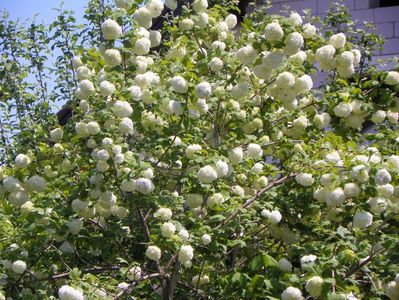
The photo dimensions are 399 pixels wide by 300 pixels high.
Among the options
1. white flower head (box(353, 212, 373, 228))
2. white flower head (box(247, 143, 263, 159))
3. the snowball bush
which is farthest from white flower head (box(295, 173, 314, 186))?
white flower head (box(353, 212, 373, 228))

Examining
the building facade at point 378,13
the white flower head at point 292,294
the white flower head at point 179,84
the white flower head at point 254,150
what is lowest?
the building facade at point 378,13

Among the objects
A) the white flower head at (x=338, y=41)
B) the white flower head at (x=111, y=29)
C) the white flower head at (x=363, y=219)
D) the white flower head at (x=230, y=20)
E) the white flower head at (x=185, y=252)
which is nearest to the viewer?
the white flower head at (x=363, y=219)

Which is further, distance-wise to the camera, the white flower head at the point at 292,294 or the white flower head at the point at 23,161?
the white flower head at the point at 23,161

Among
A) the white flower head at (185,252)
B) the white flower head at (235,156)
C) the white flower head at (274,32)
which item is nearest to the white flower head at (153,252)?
the white flower head at (185,252)

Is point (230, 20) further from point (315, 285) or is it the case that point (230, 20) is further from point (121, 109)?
point (315, 285)

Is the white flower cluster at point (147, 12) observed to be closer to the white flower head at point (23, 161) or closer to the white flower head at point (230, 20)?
the white flower head at point (230, 20)

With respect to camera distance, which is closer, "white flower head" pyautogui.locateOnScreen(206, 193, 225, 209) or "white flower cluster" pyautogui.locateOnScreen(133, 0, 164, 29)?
"white flower head" pyautogui.locateOnScreen(206, 193, 225, 209)

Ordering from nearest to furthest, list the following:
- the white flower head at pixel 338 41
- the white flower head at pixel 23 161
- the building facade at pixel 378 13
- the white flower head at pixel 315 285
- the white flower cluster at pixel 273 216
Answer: the white flower head at pixel 315 285 → the white flower cluster at pixel 273 216 → the white flower head at pixel 23 161 → the white flower head at pixel 338 41 → the building facade at pixel 378 13

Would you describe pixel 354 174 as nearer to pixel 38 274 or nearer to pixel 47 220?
pixel 47 220

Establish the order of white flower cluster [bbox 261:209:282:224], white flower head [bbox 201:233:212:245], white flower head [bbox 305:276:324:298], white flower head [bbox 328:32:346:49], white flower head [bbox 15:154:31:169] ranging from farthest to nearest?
white flower head [bbox 328:32:346:49] < white flower head [bbox 15:154:31:169] < white flower cluster [bbox 261:209:282:224] < white flower head [bbox 201:233:212:245] < white flower head [bbox 305:276:324:298]

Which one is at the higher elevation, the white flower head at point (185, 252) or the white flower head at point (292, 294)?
the white flower head at point (185, 252)

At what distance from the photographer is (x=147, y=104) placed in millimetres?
3920

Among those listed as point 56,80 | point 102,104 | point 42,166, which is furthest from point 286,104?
point 56,80

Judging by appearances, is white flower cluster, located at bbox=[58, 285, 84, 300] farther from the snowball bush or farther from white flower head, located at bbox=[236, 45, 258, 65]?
white flower head, located at bbox=[236, 45, 258, 65]
